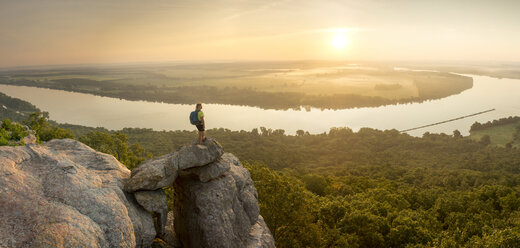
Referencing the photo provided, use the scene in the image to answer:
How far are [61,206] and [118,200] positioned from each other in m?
2.27

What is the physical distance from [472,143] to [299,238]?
134 metres

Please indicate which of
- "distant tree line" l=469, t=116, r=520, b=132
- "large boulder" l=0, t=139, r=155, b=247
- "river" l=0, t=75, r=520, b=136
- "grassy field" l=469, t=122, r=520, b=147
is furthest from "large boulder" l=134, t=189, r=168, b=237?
"distant tree line" l=469, t=116, r=520, b=132

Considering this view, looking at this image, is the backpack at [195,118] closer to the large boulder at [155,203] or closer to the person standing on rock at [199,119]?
the person standing on rock at [199,119]

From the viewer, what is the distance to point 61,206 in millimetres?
9781

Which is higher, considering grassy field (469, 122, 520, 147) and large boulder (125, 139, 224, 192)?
large boulder (125, 139, 224, 192)

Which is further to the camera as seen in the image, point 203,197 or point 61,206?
point 203,197

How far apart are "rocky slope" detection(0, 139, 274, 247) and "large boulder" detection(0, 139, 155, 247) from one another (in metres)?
0.02

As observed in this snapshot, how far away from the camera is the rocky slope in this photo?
29.5 ft

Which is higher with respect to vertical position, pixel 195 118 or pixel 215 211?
pixel 195 118

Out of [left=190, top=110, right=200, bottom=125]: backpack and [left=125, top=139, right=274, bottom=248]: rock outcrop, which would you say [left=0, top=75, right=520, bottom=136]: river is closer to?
[left=125, top=139, right=274, bottom=248]: rock outcrop

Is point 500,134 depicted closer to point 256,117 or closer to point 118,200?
point 256,117

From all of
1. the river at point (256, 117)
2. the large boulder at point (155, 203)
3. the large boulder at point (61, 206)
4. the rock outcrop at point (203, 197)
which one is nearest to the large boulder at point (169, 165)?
the rock outcrop at point (203, 197)

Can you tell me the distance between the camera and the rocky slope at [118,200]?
29.5 ft

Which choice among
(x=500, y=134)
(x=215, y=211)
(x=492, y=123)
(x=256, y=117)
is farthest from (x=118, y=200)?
(x=492, y=123)
